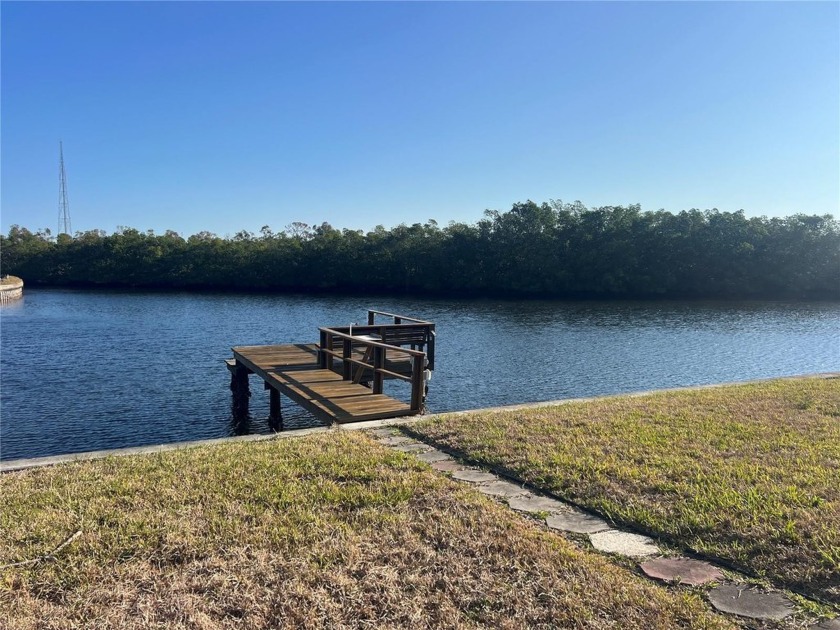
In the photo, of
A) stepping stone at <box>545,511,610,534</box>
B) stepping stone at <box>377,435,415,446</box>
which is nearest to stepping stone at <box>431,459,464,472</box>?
stepping stone at <box>377,435,415,446</box>

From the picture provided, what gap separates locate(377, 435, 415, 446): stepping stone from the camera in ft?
23.3

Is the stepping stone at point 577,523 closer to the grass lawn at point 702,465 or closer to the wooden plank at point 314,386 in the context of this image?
the grass lawn at point 702,465

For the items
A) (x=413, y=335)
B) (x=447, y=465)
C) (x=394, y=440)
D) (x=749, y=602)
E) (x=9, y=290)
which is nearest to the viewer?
(x=749, y=602)

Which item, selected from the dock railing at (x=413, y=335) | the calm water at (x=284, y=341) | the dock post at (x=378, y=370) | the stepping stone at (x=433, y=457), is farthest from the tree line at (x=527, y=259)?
the stepping stone at (x=433, y=457)

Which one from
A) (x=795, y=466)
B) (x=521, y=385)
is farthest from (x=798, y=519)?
(x=521, y=385)

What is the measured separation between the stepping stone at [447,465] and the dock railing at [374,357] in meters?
2.96

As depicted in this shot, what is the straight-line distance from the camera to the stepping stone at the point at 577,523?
4.53 m

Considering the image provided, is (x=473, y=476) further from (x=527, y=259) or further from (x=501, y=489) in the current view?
(x=527, y=259)

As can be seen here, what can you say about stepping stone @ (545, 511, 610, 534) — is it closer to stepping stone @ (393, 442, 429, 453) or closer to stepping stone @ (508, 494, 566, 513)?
stepping stone @ (508, 494, 566, 513)

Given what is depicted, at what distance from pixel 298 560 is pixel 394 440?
3501 millimetres

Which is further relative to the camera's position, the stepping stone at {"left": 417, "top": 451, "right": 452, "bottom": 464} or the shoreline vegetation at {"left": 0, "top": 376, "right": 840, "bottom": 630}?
the stepping stone at {"left": 417, "top": 451, "right": 452, "bottom": 464}

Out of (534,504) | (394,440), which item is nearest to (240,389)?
(394,440)

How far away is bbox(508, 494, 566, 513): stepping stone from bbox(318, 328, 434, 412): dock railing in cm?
417

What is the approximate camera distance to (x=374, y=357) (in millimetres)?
11062
